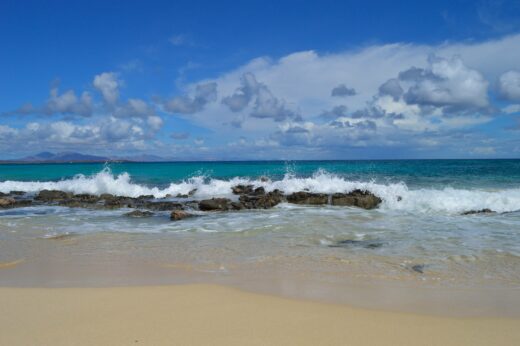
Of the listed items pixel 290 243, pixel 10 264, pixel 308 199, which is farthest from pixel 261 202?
pixel 10 264

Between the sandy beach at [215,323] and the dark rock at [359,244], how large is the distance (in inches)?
155

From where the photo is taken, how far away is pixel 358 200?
57.0ft

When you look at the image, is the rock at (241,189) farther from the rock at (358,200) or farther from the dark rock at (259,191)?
the rock at (358,200)

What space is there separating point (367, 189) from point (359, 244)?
451 inches

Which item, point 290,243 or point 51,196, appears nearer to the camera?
point 290,243

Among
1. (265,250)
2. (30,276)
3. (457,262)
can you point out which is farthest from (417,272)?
(30,276)

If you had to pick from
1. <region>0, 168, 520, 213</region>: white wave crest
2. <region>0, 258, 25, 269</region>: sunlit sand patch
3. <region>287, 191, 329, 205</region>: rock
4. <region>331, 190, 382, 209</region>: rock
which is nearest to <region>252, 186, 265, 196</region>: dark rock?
<region>0, 168, 520, 213</region>: white wave crest

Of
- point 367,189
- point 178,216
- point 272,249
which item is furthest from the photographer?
point 367,189

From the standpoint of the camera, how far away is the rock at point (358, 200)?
17.1m

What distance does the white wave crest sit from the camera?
56.6 feet

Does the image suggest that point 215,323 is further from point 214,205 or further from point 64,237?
point 214,205

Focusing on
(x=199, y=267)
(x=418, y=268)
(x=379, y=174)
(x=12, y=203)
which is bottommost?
(x=12, y=203)

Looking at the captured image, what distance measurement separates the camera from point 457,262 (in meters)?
7.12

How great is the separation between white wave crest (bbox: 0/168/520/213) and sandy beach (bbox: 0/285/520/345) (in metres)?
12.6
